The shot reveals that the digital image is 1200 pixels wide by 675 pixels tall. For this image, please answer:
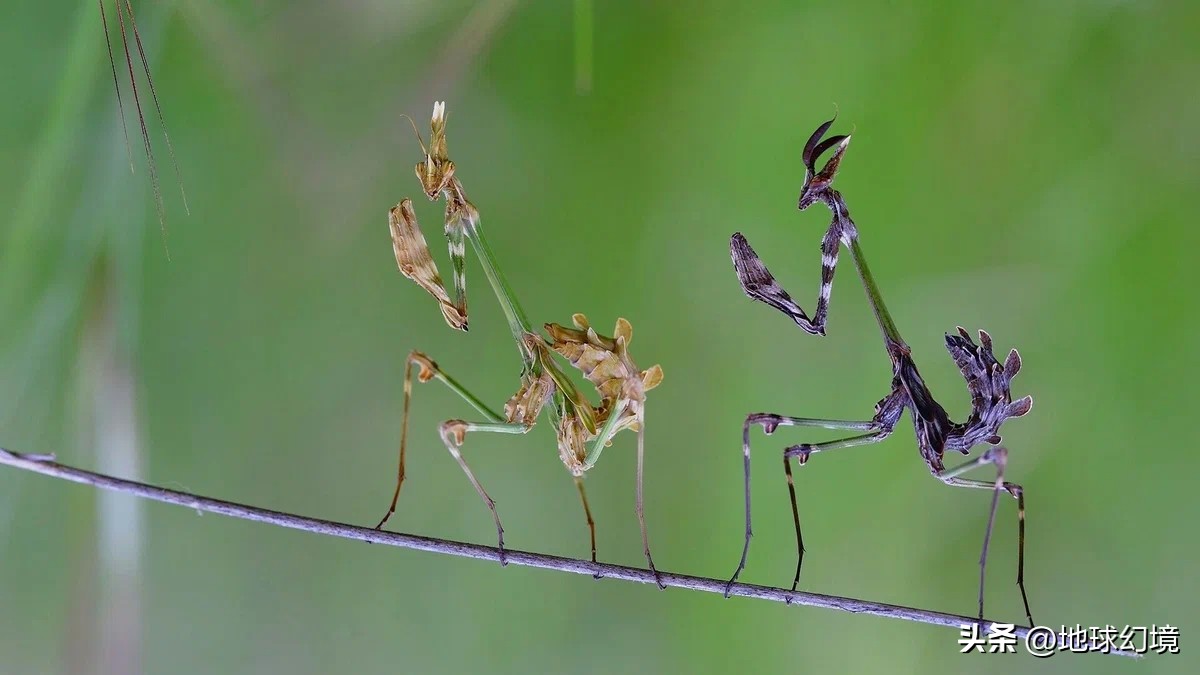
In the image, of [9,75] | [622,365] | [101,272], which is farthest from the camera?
[101,272]

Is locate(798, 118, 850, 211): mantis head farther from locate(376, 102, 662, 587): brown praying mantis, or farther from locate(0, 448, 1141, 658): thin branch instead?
locate(0, 448, 1141, 658): thin branch

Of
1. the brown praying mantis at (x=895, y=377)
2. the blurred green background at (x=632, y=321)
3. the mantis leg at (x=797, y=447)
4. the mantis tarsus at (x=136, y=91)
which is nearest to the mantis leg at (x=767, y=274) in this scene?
the brown praying mantis at (x=895, y=377)

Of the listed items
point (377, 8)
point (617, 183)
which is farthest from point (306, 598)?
point (377, 8)

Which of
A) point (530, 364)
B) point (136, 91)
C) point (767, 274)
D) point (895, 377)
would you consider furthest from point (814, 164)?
point (136, 91)

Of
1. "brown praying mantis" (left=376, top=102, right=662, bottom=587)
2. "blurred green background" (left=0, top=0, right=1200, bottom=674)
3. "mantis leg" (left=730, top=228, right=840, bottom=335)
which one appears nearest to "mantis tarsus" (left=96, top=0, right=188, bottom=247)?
"blurred green background" (left=0, top=0, right=1200, bottom=674)

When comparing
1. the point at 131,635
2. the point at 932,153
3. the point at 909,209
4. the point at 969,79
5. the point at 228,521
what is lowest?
the point at 131,635

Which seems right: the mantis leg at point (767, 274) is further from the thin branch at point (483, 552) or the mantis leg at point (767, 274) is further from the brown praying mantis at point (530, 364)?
the thin branch at point (483, 552)

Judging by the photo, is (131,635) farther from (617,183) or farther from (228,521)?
(617,183)
